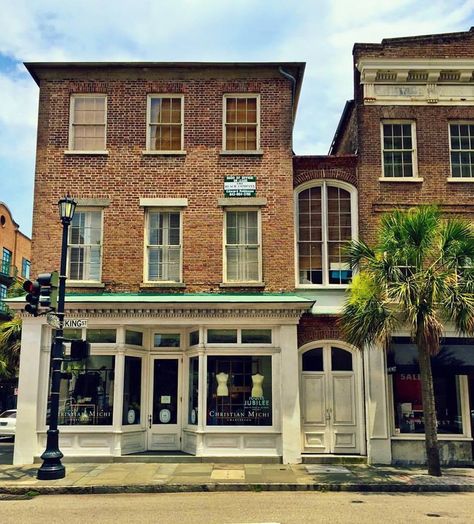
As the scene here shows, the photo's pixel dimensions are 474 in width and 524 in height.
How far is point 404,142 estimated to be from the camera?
16.9 meters

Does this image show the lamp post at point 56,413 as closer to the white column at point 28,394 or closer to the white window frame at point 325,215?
the white column at point 28,394

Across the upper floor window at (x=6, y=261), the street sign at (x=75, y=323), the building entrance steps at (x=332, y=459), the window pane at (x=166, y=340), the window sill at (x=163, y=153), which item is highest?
the upper floor window at (x=6, y=261)

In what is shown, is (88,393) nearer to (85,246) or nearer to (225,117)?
(85,246)

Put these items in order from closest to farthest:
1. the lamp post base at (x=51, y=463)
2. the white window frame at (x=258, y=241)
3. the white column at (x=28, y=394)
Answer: the lamp post base at (x=51, y=463) < the white column at (x=28, y=394) < the white window frame at (x=258, y=241)

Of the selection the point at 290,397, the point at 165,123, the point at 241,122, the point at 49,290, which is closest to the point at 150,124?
the point at 165,123

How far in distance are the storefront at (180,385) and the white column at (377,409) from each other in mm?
1826

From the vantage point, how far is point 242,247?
16438mm


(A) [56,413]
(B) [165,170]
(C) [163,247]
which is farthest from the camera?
(B) [165,170]

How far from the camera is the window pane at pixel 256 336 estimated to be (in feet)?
51.9

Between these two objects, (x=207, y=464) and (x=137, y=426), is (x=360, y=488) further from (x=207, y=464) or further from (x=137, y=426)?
(x=137, y=426)

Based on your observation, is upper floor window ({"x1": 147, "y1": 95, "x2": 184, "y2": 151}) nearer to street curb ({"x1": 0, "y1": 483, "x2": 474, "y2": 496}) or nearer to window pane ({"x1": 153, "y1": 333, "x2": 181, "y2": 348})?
window pane ({"x1": 153, "y1": 333, "x2": 181, "y2": 348})

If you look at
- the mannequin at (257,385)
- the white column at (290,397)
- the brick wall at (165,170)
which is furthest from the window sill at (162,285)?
the mannequin at (257,385)

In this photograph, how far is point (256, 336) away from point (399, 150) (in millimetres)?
6434

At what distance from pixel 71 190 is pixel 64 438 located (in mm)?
6475
